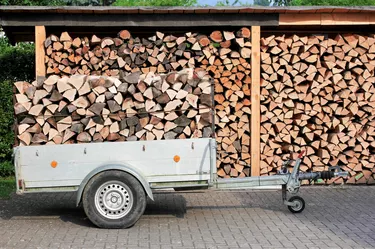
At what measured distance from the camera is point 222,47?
11.6 meters

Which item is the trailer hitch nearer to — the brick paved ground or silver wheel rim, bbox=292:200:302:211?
silver wheel rim, bbox=292:200:302:211

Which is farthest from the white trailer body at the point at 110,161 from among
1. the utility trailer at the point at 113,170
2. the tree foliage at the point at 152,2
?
the tree foliage at the point at 152,2

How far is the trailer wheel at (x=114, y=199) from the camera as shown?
8039 mm

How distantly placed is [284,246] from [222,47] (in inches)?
209

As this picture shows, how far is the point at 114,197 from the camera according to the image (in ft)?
26.5

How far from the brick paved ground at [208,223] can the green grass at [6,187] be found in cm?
25

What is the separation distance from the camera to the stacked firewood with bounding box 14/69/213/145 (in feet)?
27.3

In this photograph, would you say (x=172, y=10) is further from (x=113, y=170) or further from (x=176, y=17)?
(x=113, y=170)

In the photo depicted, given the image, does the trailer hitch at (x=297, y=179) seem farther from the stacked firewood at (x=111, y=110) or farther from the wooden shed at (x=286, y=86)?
the wooden shed at (x=286, y=86)

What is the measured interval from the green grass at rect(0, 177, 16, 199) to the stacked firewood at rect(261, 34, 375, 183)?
16.0 ft

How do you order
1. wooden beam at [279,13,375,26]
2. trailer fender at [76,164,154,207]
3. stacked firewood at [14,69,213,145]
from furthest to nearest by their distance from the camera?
1. wooden beam at [279,13,375,26]
2. stacked firewood at [14,69,213,145]
3. trailer fender at [76,164,154,207]

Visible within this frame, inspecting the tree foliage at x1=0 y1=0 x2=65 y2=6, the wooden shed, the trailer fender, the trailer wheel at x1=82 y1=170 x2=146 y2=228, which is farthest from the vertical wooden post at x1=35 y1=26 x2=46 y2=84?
the tree foliage at x1=0 y1=0 x2=65 y2=6

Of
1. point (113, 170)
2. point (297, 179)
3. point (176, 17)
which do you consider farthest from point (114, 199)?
point (176, 17)

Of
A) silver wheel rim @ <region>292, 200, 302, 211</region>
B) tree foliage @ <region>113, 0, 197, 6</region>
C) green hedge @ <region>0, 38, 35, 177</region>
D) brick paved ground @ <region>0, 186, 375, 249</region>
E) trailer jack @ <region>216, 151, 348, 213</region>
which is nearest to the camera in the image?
brick paved ground @ <region>0, 186, 375, 249</region>
